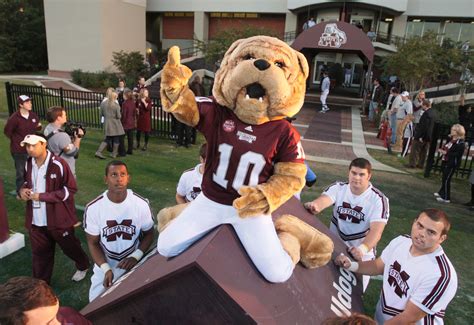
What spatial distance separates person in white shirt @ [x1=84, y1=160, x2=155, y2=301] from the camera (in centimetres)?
349

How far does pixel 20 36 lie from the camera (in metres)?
33.6

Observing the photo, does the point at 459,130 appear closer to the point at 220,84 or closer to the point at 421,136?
the point at 421,136

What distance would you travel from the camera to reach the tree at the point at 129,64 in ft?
89.0

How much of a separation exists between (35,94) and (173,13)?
25.2 metres

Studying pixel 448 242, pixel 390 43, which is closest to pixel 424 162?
pixel 448 242

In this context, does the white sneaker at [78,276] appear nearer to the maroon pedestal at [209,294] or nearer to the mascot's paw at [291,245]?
the maroon pedestal at [209,294]

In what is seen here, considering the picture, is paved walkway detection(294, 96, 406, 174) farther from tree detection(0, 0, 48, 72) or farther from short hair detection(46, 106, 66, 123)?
tree detection(0, 0, 48, 72)

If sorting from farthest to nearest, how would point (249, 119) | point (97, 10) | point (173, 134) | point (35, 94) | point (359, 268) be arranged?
point (97, 10), point (35, 94), point (173, 134), point (359, 268), point (249, 119)

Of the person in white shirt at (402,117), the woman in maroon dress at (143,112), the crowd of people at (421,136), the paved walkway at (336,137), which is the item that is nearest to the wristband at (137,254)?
the crowd of people at (421,136)

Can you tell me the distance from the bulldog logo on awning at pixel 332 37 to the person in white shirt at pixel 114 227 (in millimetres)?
18238

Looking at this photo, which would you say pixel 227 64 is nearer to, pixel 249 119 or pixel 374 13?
pixel 249 119

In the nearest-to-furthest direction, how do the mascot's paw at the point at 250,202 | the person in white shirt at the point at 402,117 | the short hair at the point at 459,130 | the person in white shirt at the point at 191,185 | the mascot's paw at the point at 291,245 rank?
the mascot's paw at the point at 250,202
the mascot's paw at the point at 291,245
the person in white shirt at the point at 191,185
the short hair at the point at 459,130
the person in white shirt at the point at 402,117

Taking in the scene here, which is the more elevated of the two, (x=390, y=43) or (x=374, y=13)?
(x=374, y=13)

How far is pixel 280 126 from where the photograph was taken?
2635 millimetres
